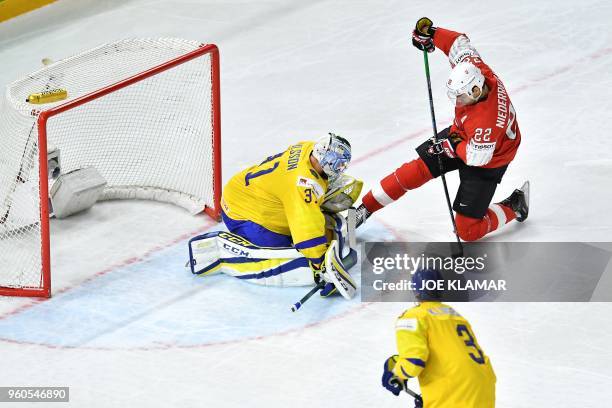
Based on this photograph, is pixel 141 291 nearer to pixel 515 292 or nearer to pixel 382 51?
pixel 515 292

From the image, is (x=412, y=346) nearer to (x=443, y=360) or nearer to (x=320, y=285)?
(x=443, y=360)

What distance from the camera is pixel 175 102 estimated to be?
22.0 ft

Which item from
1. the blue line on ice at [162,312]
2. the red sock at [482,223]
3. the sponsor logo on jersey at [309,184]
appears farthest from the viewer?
the red sock at [482,223]

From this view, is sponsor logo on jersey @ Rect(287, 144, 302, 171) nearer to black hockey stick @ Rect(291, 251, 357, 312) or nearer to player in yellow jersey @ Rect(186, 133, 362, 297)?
player in yellow jersey @ Rect(186, 133, 362, 297)

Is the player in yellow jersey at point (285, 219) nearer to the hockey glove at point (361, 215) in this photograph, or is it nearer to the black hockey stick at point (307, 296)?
the black hockey stick at point (307, 296)

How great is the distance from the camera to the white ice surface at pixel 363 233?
499cm

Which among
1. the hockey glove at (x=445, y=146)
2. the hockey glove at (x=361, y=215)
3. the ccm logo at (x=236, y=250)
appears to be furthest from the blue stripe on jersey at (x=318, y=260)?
the hockey glove at (x=445, y=146)

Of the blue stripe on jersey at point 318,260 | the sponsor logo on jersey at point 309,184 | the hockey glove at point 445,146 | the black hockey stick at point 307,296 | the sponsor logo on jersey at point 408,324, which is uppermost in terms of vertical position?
the hockey glove at point 445,146

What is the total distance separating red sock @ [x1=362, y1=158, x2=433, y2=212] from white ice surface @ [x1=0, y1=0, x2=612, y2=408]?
16cm

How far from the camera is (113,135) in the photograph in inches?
265

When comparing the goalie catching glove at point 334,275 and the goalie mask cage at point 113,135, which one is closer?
the goalie catching glove at point 334,275

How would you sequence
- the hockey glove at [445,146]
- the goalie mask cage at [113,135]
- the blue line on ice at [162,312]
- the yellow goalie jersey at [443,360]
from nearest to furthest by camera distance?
the yellow goalie jersey at [443,360] < the blue line on ice at [162,312] < the goalie mask cage at [113,135] < the hockey glove at [445,146]

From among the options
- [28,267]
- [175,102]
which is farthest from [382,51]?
[28,267]

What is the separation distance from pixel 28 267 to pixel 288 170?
134 centimetres
